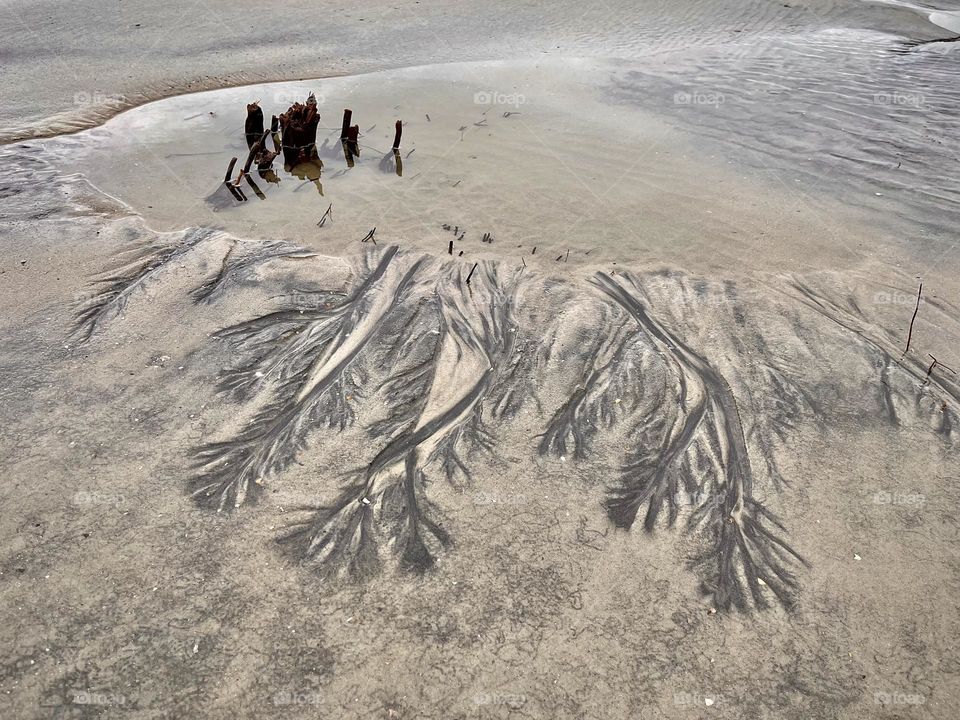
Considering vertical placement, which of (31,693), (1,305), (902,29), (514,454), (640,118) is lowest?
(31,693)

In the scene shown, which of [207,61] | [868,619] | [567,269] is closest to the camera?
[868,619]

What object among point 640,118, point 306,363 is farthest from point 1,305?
point 640,118

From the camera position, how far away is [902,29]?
35.2 ft

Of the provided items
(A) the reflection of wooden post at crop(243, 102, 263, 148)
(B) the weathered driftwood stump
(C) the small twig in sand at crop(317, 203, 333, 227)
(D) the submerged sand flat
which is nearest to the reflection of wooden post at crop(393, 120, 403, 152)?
(D) the submerged sand flat

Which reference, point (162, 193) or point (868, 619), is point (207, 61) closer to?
point (162, 193)

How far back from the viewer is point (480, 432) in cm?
441

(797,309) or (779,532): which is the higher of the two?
(797,309)

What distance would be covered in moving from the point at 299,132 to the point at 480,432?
4.33 metres

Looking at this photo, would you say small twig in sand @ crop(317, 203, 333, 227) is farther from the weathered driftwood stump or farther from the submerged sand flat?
the weathered driftwood stump

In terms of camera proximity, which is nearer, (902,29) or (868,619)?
(868,619)

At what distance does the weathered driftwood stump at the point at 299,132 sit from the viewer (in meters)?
6.95

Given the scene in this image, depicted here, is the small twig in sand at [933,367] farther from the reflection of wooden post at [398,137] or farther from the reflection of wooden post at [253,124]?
the reflection of wooden post at [253,124]

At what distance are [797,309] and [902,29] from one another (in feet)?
27.6

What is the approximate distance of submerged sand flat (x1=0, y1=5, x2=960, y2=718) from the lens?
3.29 meters
